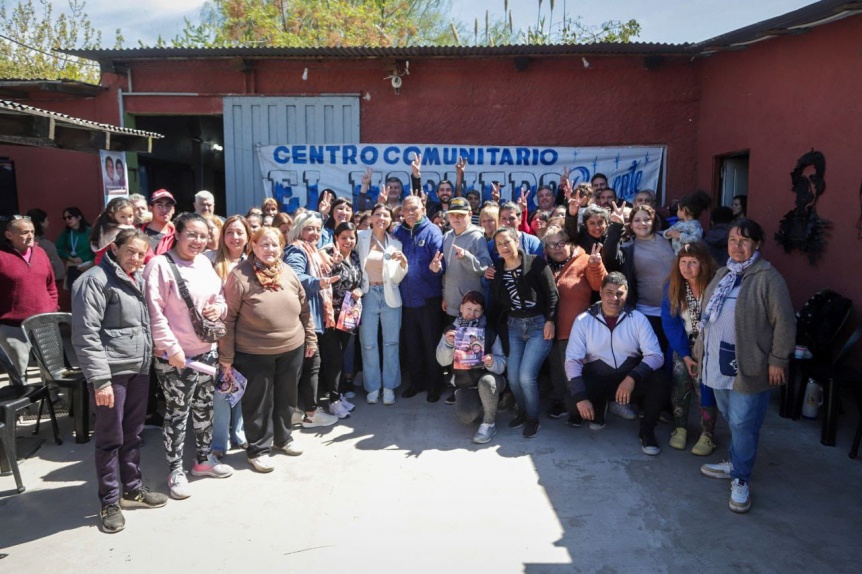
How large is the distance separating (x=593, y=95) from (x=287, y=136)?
437 centimetres

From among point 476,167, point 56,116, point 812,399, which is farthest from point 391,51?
point 812,399

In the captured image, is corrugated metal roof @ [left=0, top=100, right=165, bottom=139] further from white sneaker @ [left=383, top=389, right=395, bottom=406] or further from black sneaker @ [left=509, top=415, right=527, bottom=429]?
black sneaker @ [left=509, top=415, right=527, bottom=429]

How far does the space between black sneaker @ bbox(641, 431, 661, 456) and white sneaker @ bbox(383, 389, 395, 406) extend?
84.7 inches

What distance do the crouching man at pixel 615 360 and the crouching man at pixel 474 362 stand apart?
0.60m

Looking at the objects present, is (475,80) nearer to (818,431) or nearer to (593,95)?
(593,95)

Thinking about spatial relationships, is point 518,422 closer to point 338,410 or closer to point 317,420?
point 338,410

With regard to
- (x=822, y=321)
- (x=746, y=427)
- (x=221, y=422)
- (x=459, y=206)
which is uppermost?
(x=459, y=206)

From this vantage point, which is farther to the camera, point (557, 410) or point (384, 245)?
point (384, 245)

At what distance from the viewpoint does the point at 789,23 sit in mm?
5746

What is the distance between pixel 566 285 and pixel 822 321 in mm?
2238

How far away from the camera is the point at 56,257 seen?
7520 millimetres

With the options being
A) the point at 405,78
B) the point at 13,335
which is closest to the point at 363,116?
the point at 405,78

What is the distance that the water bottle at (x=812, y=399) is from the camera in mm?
5062

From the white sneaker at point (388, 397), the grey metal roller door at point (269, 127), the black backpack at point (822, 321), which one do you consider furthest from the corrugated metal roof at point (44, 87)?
the black backpack at point (822, 321)
